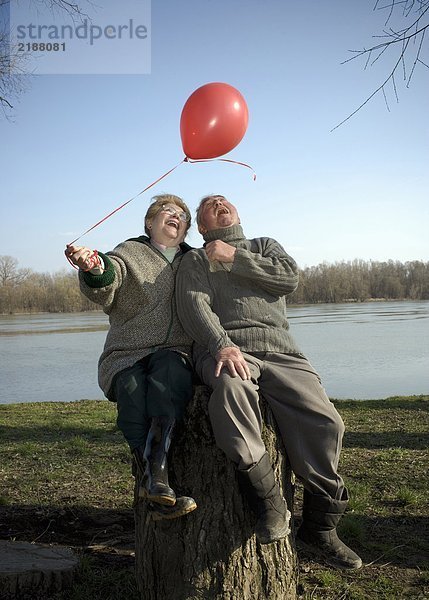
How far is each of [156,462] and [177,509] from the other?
0.77 ft

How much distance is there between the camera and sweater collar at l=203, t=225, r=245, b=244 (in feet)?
11.6

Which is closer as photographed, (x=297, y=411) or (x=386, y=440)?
(x=297, y=411)

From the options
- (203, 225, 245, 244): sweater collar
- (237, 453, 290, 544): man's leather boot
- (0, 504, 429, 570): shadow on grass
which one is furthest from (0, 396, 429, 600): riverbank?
(203, 225, 245, 244): sweater collar

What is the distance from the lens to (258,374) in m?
3.03

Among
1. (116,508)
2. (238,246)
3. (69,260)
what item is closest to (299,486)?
(116,508)

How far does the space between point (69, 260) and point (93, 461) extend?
124 inches

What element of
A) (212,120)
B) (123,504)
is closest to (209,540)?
(123,504)

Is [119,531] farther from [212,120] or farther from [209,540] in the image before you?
[212,120]

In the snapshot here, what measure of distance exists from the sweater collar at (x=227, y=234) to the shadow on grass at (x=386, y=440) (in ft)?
11.5

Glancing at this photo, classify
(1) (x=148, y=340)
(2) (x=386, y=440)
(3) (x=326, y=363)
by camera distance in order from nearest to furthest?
(1) (x=148, y=340)
(2) (x=386, y=440)
(3) (x=326, y=363)

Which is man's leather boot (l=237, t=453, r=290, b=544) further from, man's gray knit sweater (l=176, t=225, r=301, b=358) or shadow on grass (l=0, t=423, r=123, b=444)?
shadow on grass (l=0, t=423, r=123, b=444)

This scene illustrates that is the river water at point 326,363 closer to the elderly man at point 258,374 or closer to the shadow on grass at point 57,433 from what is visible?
the shadow on grass at point 57,433

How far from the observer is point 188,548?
2861 mm

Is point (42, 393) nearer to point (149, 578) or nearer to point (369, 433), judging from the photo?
point (369, 433)
